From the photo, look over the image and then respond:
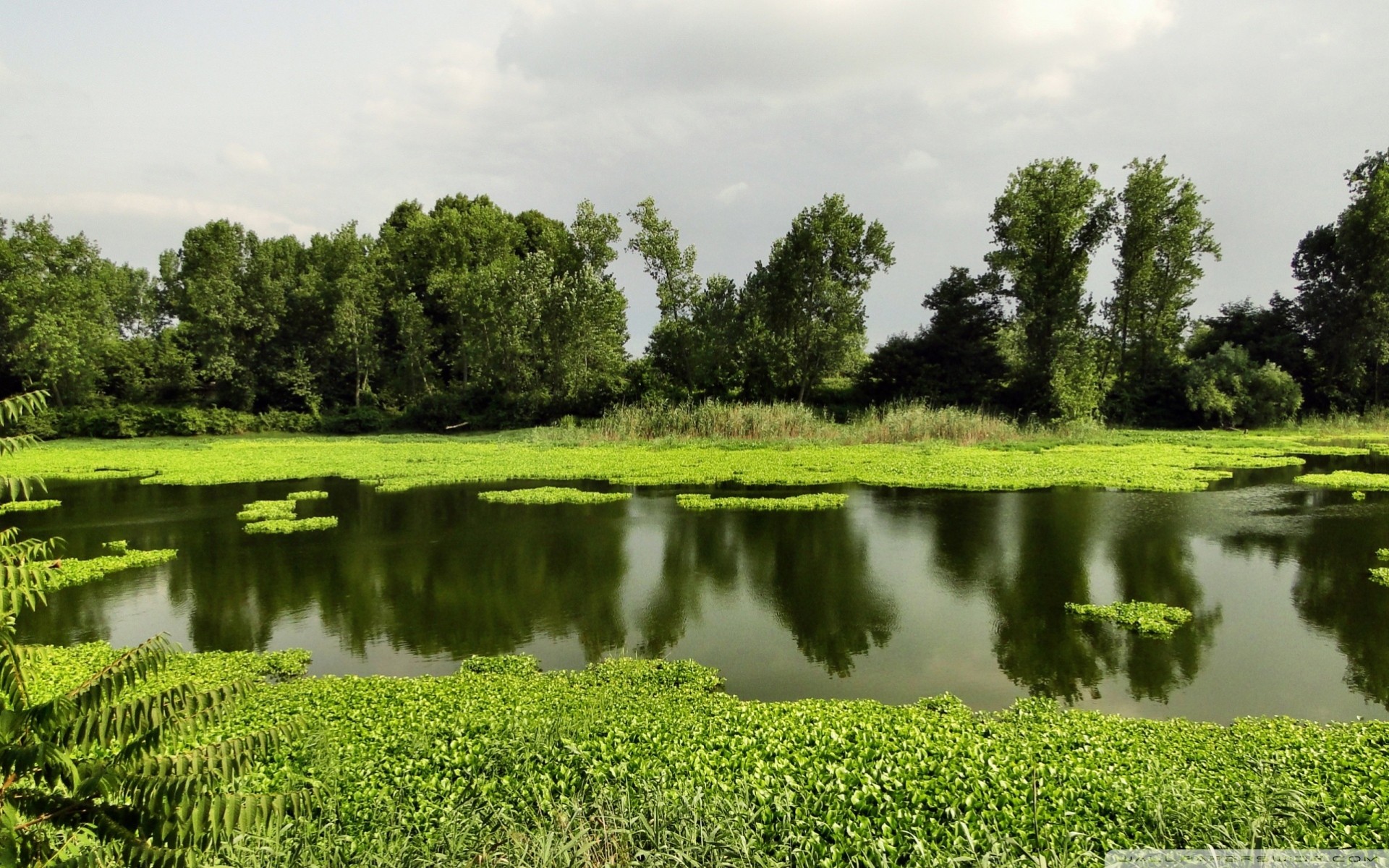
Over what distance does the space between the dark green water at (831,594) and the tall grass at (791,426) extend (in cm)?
1176

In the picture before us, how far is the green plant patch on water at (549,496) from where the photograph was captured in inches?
703

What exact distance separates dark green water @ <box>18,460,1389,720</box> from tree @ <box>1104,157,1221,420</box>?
23.4 meters

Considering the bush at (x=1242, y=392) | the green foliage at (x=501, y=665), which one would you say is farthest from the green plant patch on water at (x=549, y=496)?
the bush at (x=1242, y=392)

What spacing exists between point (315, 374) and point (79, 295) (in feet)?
42.8

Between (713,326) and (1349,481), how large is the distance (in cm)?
2677

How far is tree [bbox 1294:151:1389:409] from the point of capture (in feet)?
110

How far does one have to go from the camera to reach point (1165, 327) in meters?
39.5

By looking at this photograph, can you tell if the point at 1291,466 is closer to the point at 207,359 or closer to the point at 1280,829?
the point at 1280,829

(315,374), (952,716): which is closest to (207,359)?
(315,374)

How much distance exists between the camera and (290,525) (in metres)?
15.2

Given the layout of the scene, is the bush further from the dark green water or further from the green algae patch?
the green algae patch

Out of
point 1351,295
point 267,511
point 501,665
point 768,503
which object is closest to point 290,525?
point 267,511

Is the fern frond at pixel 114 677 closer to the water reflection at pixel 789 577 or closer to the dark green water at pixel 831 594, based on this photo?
the dark green water at pixel 831 594

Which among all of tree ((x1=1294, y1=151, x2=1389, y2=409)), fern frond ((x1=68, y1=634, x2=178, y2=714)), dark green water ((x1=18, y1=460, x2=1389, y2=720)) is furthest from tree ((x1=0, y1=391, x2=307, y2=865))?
tree ((x1=1294, y1=151, x2=1389, y2=409))
